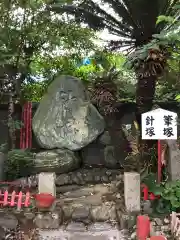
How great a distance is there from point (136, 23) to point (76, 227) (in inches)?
198

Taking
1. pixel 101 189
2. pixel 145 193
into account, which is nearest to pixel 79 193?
pixel 101 189

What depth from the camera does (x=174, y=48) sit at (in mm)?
7027

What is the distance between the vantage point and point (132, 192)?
5480 millimetres

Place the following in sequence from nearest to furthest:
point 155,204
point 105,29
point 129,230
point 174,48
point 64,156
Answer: point 129,230, point 155,204, point 174,48, point 64,156, point 105,29

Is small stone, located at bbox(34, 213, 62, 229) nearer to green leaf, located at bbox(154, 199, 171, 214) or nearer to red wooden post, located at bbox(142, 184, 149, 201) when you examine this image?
red wooden post, located at bbox(142, 184, 149, 201)

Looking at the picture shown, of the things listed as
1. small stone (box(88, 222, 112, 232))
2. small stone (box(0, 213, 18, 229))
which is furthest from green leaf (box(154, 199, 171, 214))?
small stone (box(0, 213, 18, 229))

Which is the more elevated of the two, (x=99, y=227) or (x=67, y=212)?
(x=67, y=212)

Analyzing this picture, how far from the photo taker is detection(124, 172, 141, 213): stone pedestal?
17.9 feet

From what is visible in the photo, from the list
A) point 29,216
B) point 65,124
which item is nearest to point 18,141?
point 65,124

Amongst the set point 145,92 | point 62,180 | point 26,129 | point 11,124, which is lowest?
point 62,180

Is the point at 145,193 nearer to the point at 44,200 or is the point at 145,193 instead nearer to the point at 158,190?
the point at 158,190

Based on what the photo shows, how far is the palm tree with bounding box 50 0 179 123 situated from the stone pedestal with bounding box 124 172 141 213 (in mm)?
2174

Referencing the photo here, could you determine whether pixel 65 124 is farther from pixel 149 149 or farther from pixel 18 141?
pixel 149 149

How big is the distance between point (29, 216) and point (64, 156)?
2.44m
